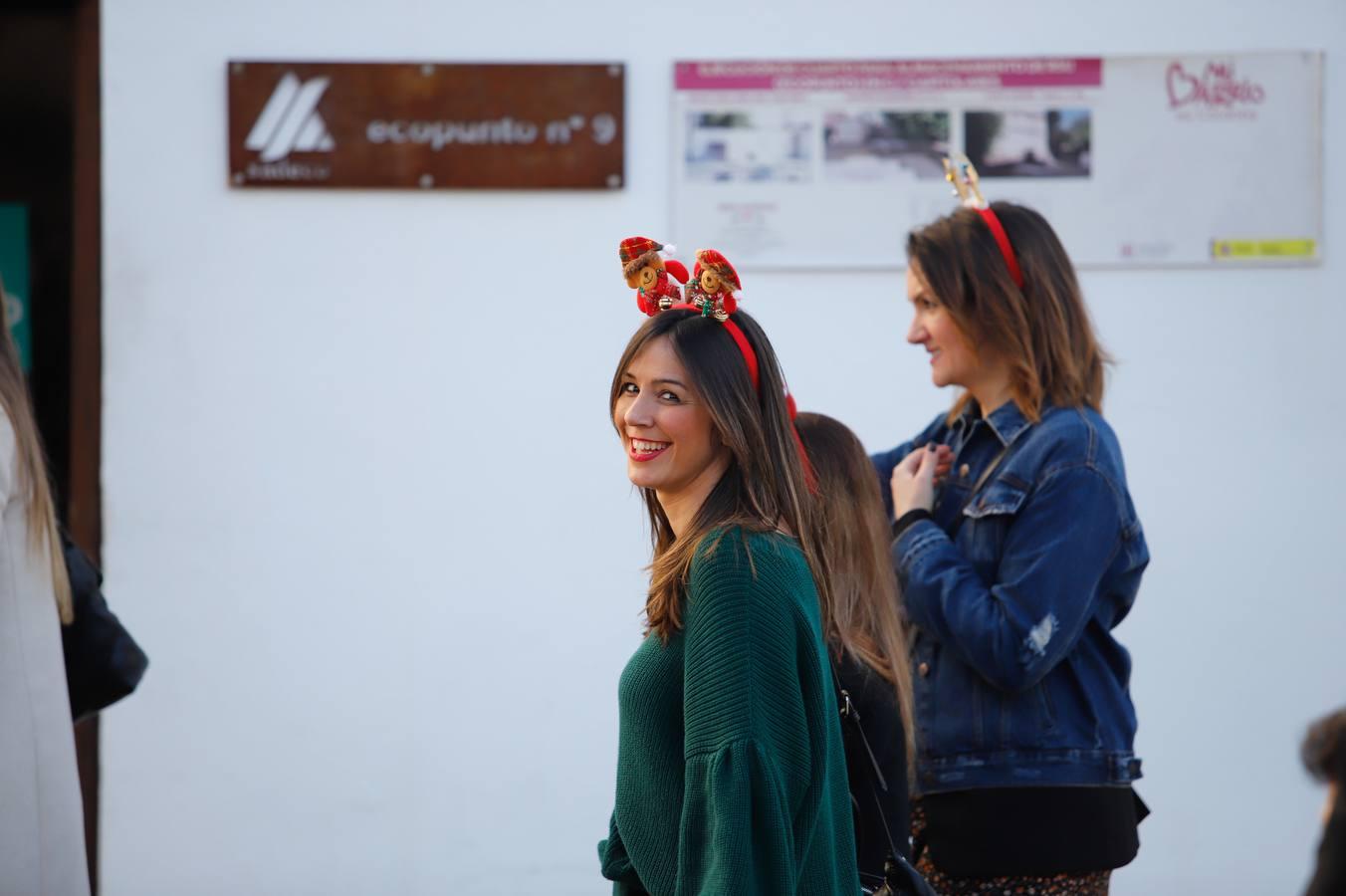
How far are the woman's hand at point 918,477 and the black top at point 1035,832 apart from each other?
479 millimetres

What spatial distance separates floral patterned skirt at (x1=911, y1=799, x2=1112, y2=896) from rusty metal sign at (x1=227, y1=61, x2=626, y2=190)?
7.44 ft

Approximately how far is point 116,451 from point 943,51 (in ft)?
8.13

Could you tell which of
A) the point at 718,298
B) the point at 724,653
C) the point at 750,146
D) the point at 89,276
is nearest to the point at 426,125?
the point at 750,146

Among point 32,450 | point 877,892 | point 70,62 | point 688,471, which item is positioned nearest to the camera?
point 688,471

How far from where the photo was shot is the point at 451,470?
4293 millimetres

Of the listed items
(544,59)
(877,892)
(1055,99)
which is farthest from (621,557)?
(877,892)

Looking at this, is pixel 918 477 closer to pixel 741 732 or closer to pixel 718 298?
pixel 718 298

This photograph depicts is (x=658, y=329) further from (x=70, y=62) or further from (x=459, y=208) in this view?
(x=70, y=62)

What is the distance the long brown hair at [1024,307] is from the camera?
262cm

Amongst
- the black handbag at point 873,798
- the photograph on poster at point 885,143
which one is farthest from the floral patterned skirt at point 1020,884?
the photograph on poster at point 885,143

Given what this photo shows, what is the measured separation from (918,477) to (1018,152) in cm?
183

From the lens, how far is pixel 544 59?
13.9ft

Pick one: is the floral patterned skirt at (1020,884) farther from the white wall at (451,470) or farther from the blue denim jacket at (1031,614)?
the white wall at (451,470)

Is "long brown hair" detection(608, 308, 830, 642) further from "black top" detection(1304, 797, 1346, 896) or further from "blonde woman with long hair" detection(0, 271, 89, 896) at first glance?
"blonde woman with long hair" detection(0, 271, 89, 896)
